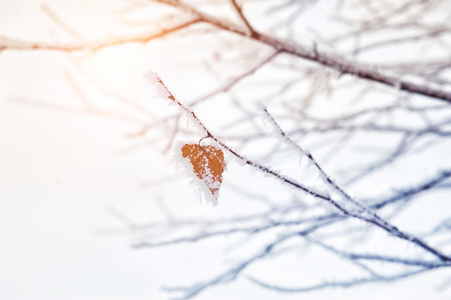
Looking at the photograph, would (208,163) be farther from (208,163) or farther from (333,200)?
(333,200)

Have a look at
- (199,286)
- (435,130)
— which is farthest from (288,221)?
(435,130)

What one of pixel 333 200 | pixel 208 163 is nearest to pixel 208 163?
pixel 208 163

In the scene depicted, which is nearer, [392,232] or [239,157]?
[239,157]

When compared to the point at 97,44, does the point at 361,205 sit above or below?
below

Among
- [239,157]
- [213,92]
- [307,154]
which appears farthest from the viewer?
[213,92]

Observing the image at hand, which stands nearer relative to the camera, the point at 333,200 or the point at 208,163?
the point at 208,163

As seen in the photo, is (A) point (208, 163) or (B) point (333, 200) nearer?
(A) point (208, 163)

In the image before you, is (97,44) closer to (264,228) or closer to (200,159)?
(200,159)

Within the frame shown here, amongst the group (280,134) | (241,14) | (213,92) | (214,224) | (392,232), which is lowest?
(392,232)
